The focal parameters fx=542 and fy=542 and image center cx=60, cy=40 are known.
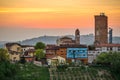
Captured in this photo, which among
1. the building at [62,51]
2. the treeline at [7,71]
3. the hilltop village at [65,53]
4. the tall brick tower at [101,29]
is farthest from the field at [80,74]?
the tall brick tower at [101,29]

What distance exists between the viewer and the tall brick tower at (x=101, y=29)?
28914 mm

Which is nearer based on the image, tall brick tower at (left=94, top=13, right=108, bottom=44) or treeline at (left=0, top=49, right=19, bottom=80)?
treeline at (left=0, top=49, right=19, bottom=80)

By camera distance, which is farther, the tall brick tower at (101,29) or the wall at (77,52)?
→ the tall brick tower at (101,29)

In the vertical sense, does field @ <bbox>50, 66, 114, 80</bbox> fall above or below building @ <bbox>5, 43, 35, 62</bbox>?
below

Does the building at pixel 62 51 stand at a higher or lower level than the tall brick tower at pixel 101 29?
lower

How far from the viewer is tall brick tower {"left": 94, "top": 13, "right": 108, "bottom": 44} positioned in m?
28.9

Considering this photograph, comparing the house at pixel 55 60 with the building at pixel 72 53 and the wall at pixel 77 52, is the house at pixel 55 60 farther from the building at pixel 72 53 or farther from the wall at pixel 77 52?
the wall at pixel 77 52

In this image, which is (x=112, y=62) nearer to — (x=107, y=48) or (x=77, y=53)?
(x=77, y=53)

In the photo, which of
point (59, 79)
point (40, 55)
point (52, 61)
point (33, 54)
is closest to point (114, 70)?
point (59, 79)

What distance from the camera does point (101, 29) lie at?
30.0 meters

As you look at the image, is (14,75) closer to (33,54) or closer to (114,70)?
(114,70)

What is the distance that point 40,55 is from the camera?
21.0m

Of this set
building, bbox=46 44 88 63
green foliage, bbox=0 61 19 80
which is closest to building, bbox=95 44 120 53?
building, bbox=46 44 88 63

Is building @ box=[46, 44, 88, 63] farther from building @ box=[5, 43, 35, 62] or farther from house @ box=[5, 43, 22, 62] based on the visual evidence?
house @ box=[5, 43, 22, 62]
